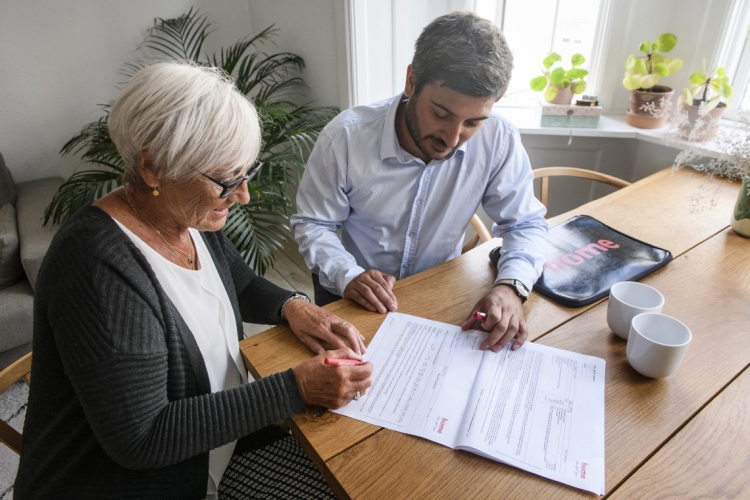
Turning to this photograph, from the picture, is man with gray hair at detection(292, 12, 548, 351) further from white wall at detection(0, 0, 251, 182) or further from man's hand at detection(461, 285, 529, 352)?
white wall at detection(0, 0, 251, 182)

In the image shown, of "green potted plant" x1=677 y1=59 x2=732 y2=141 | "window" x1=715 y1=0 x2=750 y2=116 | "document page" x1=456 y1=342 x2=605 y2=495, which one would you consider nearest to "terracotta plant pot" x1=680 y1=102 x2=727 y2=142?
"green potted plant" x1=677 y1=59 x2=732 y2=141

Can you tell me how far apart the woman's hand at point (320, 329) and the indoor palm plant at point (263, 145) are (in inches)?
38.7

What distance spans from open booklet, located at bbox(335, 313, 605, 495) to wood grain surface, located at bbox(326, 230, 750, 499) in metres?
0.02

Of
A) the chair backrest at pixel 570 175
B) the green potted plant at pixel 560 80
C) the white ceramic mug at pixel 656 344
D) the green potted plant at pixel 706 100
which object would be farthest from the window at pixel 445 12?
the white ceramic mug at pixel 656 344

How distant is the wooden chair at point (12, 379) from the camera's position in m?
0.90

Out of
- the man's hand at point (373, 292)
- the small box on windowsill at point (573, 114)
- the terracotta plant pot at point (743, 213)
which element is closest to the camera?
the man's hand at point (373, 292)

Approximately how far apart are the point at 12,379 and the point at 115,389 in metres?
0.37

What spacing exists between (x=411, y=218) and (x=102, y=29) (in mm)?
2408

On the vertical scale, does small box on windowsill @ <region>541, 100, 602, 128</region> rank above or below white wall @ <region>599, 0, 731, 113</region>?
below


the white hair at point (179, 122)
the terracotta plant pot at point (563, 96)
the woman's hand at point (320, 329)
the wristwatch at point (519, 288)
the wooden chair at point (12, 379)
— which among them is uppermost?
the white hair at point (179, 122)

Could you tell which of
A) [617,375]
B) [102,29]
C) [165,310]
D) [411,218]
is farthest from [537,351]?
[102,29]

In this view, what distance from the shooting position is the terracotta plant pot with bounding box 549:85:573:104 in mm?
2086

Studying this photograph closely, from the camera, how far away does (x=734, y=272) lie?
1.18 metres

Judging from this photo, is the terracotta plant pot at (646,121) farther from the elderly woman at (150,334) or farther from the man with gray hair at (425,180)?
the elderly woman at (150,334)
